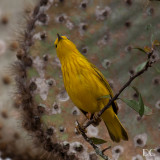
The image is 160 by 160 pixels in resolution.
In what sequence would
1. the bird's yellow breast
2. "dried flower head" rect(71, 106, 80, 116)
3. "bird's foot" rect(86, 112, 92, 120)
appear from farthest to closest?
"dried flower head" rect(71, 106, 80, 116) → "bird's foot" rect(86, 112, 92, 120) → the bird's yellow breast

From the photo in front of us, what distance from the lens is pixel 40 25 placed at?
2.10 m

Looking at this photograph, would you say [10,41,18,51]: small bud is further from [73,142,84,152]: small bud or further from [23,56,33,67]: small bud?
[73,142,84,152]: small bud

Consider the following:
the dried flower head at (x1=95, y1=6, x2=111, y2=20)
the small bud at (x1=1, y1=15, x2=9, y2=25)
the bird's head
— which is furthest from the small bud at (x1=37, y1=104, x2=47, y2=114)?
the small bud at (x1=1, y1=15, x2=9, y2=25)

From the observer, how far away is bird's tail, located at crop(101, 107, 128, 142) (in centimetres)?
185

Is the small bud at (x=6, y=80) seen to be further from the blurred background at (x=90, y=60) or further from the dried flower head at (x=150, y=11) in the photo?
the dried flower head at (x=150, y=11)

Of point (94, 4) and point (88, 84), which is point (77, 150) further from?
point (94, 4)

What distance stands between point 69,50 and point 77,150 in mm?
696

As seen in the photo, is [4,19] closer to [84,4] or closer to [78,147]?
[84,4]

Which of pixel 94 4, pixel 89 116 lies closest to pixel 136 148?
pixel 89 116

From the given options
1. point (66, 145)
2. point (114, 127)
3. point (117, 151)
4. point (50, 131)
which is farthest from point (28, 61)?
point (117, 151)

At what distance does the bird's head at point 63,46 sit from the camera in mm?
1855

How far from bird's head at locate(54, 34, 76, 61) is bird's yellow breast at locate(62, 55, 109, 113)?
0.06 meters

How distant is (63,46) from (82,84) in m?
0.30

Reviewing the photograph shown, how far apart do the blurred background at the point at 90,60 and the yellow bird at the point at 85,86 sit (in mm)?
146
